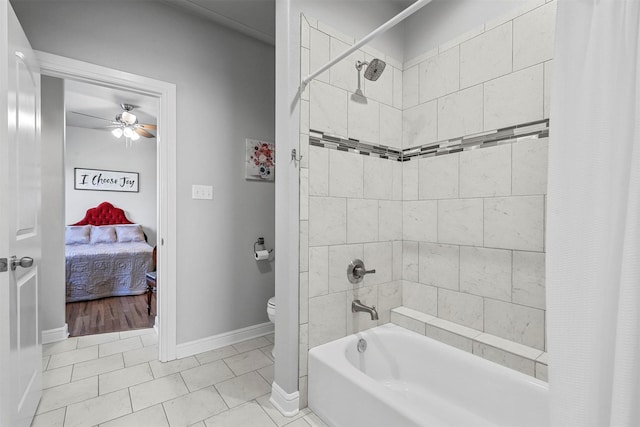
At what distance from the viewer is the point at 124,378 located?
6.72 feet

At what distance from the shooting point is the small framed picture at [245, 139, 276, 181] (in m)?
2.70

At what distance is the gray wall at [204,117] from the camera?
2021 mm

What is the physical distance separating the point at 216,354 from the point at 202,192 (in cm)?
126

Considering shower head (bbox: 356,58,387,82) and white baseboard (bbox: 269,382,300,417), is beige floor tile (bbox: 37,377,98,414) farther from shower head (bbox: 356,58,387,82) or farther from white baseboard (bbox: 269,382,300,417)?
shower head (bbox: 356,58,387,82)

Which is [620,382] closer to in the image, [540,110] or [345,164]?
[540,110]

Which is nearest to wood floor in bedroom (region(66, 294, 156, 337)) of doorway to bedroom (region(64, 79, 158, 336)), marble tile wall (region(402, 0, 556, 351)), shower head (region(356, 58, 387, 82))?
doorway to bedroom (region(64, 79, 158, 336))

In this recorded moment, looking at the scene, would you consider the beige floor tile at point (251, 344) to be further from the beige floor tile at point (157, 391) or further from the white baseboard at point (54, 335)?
the white baseboard at point (54, 335)

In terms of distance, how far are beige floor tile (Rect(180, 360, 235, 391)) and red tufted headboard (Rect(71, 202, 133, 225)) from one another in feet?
13.4

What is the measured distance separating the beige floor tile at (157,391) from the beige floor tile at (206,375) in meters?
0.05

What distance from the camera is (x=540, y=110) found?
5.09 feet

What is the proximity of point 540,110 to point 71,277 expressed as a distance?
4.83 m

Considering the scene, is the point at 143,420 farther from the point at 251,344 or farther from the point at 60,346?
the point at 60,346

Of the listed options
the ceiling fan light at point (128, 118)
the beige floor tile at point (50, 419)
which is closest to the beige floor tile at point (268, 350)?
the beige floor tile at point (50, 419)

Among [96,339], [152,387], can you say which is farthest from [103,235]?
[152,387]
